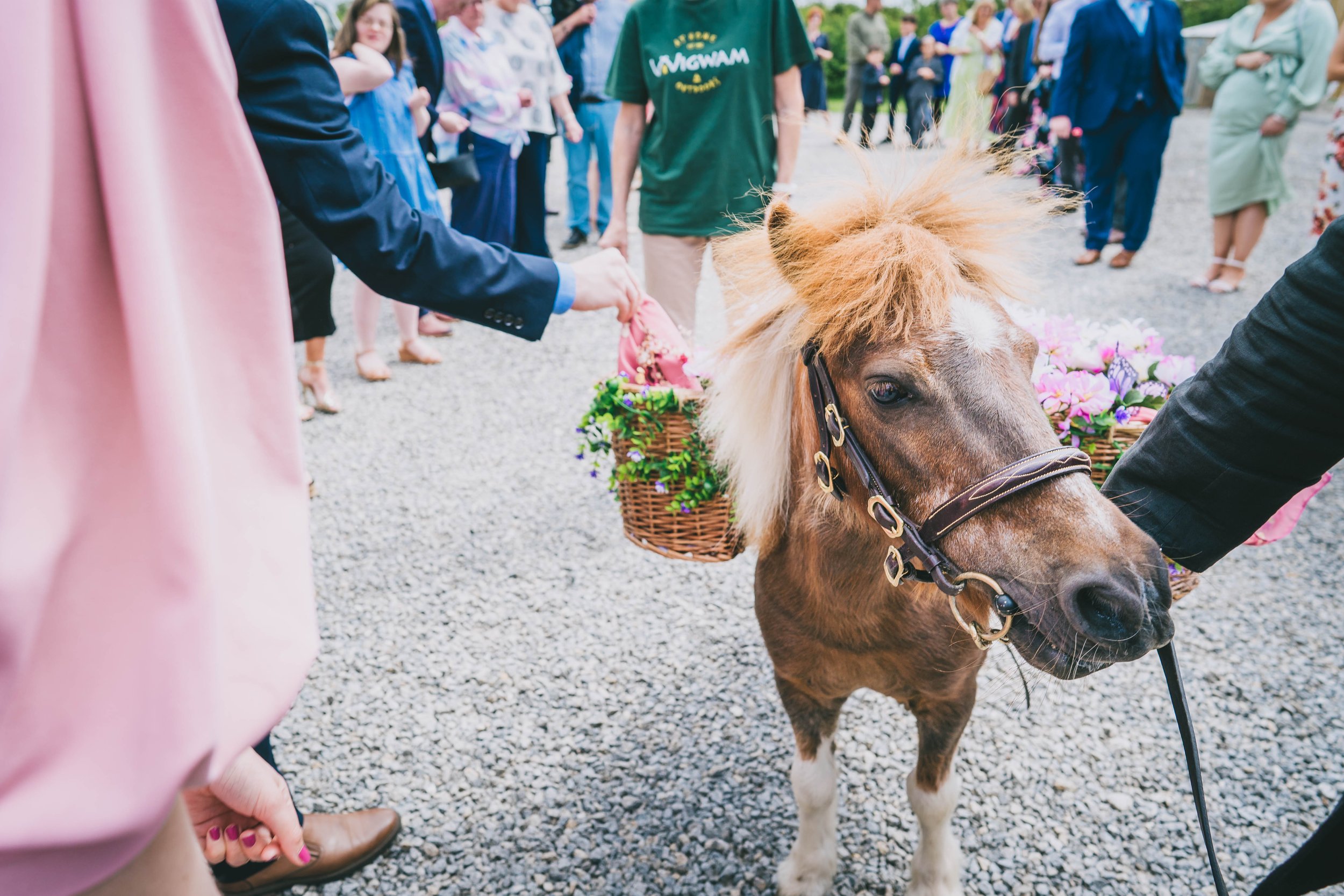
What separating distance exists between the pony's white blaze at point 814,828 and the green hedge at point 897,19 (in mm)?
26407

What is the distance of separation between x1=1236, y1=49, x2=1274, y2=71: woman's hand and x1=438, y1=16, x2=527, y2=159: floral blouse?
226 inches

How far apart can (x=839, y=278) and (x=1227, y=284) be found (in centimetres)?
708

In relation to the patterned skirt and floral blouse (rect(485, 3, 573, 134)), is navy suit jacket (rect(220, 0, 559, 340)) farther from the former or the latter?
the patterned skirt

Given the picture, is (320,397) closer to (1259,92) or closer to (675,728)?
(675,728)

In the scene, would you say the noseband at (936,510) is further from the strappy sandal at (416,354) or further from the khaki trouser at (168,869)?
the strappy sandal at (416,354)

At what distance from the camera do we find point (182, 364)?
604mm

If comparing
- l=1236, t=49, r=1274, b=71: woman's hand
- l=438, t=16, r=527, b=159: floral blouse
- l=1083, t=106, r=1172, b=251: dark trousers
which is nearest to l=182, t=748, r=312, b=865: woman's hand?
l=438, t=16, r=527, b=159: floral blouse

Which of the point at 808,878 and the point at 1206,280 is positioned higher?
the point at 808,878

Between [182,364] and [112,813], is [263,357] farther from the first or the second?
[112,813]

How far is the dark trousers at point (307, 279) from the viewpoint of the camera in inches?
170

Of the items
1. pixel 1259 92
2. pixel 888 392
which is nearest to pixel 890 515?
pixel 888 392

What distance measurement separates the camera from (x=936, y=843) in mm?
2080

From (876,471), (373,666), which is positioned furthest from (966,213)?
(373,666)

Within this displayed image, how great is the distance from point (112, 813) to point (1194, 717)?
3178mm
